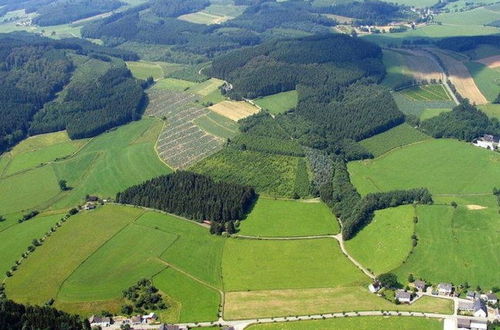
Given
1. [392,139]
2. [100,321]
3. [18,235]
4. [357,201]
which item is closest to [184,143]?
[18,235]

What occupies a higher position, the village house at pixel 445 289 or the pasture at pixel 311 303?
the village house at pixel 445 289

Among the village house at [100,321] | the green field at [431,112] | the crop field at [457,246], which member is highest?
the village house at [100,321]

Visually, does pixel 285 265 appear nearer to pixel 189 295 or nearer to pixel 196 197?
pixel 189 295

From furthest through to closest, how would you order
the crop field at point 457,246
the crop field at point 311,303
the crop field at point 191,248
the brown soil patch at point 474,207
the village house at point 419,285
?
the brown soil patch at point 474,207 < the crop field at point 191,248 < the crop field at point 457,246 < the village house at point 419,285 < the crop field at point 311,303

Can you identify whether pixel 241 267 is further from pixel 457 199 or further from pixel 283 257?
pixel 457 199

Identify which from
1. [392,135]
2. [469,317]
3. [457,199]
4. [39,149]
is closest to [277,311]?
[469,317]

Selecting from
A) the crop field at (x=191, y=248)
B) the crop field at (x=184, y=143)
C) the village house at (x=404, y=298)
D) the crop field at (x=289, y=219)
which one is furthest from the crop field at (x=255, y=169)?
the village house at (x=404, y=298)

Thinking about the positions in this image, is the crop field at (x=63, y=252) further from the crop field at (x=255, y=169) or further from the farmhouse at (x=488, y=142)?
the farmhouse at (x=488, y=142)
